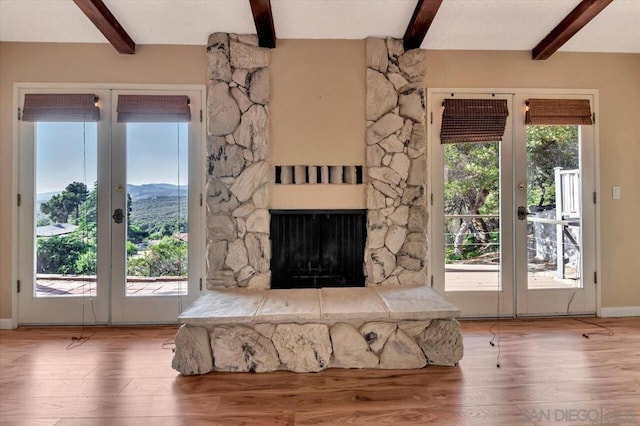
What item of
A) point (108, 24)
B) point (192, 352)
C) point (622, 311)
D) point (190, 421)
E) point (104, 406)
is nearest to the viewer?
point (190, 421)

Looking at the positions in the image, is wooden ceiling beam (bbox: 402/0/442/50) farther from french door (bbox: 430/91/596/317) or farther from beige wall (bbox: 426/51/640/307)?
beige wall (bbox: 426/51/640/307)

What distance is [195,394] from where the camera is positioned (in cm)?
200

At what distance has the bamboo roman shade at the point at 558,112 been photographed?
3213mm

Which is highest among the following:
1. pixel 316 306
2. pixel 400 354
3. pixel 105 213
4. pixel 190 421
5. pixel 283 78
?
pixel 283 78

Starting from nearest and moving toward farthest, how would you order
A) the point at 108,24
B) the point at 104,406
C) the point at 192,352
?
the point at 104,406 → the point at 192,352 → the point at 108,24

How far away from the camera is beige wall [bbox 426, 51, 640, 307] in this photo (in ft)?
10.7

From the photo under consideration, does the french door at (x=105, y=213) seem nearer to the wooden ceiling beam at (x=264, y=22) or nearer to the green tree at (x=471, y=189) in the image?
the wooden ceiling beam at (x=264, y=22)

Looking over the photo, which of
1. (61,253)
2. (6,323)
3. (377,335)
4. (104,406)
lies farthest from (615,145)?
(6,323)

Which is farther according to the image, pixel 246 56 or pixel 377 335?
pixel 246 56

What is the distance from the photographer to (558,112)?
323 cm

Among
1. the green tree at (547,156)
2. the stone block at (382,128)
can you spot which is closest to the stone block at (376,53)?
the stone block at (382,128)

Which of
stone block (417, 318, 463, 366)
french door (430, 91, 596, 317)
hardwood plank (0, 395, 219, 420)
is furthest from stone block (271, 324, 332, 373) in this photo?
french door (430, 91, 596, 317)

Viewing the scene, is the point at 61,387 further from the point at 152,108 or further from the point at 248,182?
the point at 152,108

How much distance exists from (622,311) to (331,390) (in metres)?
3.18
